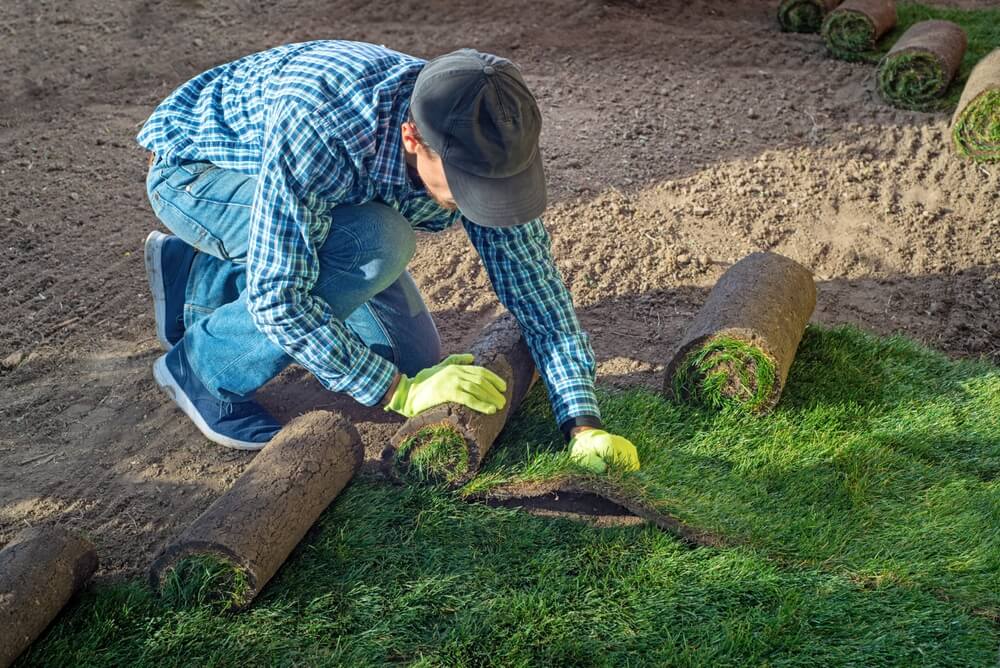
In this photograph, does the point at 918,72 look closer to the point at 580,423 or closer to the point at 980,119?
the point at 980,119

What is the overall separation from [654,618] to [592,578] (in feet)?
0.76

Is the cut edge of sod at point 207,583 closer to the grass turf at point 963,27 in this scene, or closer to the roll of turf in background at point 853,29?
the grass turf at point 963,27

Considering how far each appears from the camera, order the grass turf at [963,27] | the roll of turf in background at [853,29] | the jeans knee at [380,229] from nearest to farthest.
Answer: the jeans knee at [380,229] → the grass turf at [963,27] → the roll of turf in background at [853,29]

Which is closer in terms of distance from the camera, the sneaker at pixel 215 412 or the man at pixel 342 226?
the man at pixel 342 226

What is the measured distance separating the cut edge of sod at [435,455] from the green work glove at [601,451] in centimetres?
40

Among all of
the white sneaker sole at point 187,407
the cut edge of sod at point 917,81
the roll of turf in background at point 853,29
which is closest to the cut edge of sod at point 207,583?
the white sneaker sole at point 187,407

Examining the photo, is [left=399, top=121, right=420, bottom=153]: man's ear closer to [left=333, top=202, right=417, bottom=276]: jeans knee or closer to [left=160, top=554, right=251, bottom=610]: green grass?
[left=333, top=202, right=417, bottom=276]: jeans knee

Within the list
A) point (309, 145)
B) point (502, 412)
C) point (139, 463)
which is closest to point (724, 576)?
point (502, 412)

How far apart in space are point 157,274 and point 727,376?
230 centimetres

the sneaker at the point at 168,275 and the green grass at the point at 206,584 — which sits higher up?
the sneaker at the point at 168,275

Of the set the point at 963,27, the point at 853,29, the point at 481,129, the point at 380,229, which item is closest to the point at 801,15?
the point at 853,29

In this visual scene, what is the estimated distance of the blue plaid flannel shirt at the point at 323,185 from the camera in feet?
8.99

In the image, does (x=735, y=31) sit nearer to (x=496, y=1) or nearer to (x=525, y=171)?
(x=496, y=1)

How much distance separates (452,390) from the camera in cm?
306
